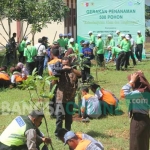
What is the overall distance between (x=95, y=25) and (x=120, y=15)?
139cm

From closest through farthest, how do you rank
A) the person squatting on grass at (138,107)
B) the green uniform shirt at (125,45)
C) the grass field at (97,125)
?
the person squatting on grass at (138,107) < the grass field at (97,125) < the green uniform shirt at (125,45)

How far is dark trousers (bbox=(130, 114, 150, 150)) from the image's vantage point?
20.9ft

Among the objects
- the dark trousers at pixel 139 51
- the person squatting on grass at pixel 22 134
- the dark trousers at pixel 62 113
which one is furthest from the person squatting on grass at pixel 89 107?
the dark trousers at pixel 139 51

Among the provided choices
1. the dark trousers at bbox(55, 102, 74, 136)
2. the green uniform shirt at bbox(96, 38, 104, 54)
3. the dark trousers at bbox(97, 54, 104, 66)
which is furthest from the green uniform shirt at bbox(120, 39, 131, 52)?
the dark trousers at bbox(55, 102, 74, 136)

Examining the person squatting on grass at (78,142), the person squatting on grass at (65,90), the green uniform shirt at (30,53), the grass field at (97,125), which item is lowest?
the grass field at (97,125)

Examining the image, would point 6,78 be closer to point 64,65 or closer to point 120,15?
point 64,65

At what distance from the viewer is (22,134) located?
587 cm

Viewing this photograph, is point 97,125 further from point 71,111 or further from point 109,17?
point 109,17

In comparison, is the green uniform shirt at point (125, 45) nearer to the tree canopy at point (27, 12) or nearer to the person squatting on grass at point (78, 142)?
the tree canopy at point (27, 12)

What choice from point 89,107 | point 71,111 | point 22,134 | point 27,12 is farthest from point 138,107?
point 27,12

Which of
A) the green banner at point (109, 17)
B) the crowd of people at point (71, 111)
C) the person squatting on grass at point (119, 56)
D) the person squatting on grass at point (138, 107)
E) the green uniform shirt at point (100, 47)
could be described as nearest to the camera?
the crowd of people at point (71, 111)

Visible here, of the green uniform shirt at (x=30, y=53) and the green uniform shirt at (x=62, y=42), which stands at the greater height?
the green uniform shirt at (x=62, y=42)

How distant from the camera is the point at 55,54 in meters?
8.67

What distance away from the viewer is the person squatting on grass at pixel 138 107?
19.9 ft
